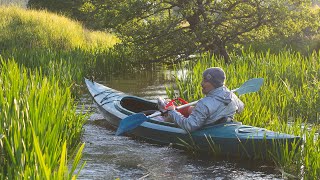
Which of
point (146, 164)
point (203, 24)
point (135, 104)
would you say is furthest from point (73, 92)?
point (203, 24)

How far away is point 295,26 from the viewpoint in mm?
14445

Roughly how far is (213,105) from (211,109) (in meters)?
0.05

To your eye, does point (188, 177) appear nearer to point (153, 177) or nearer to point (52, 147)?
point (153, 177)

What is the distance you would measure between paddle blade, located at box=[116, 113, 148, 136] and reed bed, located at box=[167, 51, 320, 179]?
1.34 metres

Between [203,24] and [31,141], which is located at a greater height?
[203,24]

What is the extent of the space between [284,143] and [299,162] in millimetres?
316

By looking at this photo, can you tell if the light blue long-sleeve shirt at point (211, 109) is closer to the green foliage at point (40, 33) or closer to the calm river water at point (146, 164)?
the calm river water at point (146, 164)

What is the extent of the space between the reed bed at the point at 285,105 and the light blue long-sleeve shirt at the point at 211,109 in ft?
1.83

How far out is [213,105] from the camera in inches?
255

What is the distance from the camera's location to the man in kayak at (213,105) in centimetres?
649

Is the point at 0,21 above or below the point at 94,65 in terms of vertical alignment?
above

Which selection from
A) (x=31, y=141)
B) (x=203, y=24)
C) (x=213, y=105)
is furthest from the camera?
(x=203, y=24)

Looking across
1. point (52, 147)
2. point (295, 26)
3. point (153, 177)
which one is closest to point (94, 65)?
point (295, 26)

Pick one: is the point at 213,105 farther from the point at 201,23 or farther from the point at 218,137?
the point at 201,23
